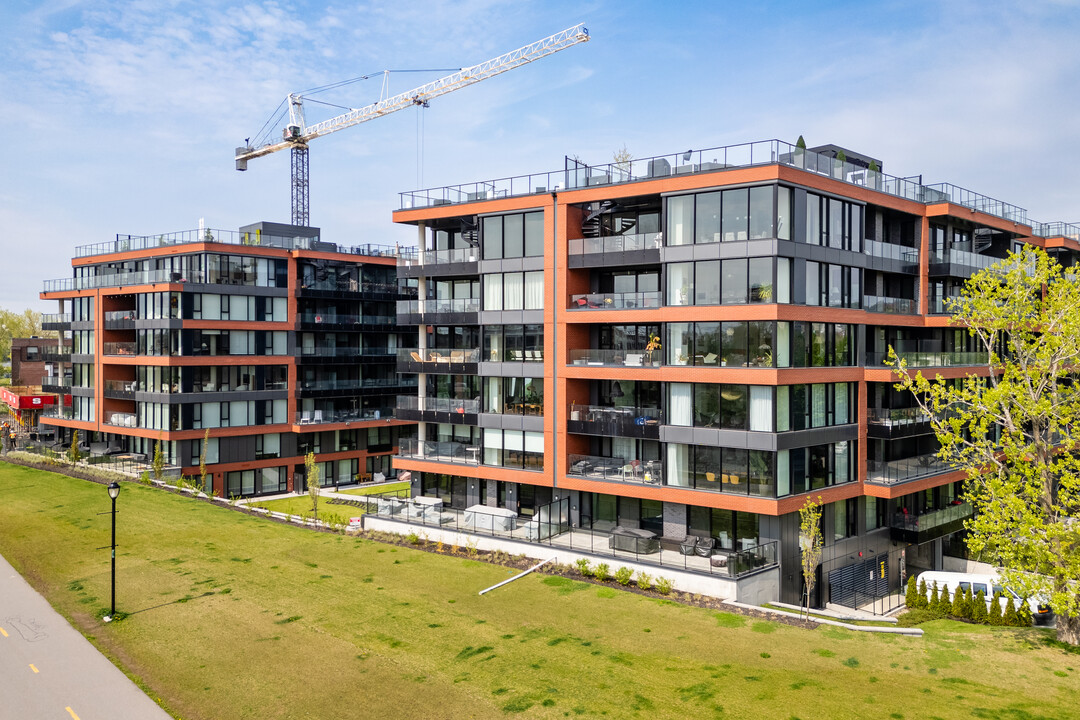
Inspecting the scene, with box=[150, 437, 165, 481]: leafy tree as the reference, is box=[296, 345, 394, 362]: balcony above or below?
above

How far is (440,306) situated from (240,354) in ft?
78.6

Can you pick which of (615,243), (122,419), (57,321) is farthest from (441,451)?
(57,321)

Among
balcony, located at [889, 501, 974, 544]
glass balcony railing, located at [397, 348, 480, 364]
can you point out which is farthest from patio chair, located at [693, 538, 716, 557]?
glass balcony railing, located at [397, 348, 480, 364]

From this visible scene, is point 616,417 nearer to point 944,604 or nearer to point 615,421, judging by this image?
point 615,421

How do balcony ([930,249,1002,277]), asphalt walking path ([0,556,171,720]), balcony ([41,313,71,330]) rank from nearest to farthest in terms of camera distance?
1. asphalt walking path ([0,556,171,720])
2. balcony ([930,249,1002,277])
3. balcony ([41,313,71,330])

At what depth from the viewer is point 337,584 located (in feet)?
100

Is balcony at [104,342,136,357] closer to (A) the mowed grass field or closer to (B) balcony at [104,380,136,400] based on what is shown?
(B) balcony at [104,380,136,400]

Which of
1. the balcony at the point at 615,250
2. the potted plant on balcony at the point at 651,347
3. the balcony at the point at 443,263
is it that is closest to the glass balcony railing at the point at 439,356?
the balcony at the point at 443,263

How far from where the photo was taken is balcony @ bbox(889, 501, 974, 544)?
3856 centimetres

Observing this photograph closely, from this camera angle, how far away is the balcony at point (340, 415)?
62.0 m

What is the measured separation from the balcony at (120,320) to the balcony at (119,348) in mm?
1248

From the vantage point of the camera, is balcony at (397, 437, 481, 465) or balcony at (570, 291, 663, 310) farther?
balcony at (397, 437, 481, 465)

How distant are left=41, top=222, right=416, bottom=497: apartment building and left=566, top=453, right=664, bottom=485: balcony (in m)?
30.1

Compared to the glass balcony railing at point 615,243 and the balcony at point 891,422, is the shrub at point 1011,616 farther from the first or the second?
the glass balcony railing at point 615,243
